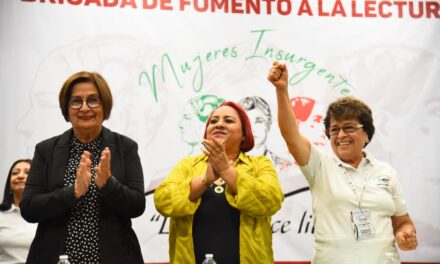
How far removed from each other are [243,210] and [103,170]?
55 centimetres

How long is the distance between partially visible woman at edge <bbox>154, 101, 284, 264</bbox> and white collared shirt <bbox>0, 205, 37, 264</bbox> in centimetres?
134

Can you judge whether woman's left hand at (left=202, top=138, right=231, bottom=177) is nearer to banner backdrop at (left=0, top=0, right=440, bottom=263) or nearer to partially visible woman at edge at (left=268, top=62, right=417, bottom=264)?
partially visible woman at edge at (left=268, top=62, right=417, bottom=264)

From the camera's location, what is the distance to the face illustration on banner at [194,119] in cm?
321

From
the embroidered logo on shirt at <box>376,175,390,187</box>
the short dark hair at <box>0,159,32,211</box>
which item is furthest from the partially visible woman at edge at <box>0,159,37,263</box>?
the embroidered logo on shirt at <box>376,175,390,187</box>

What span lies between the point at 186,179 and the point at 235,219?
0.28m

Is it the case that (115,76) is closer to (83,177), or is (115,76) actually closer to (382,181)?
(83,177)

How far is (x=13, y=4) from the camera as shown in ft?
10.3

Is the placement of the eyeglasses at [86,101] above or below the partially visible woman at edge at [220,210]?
above

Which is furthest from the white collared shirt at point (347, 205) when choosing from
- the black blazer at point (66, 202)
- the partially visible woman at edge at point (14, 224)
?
the partially visible woman at edge at point (14, 224)

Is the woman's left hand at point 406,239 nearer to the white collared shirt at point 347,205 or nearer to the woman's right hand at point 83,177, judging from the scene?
the white collared shirt at point 347,205

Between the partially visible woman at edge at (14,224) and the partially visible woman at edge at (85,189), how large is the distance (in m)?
1.09

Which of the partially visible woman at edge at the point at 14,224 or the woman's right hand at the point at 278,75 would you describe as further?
the partially visible woman at edge at the point at 14,224

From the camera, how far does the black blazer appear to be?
1.85m

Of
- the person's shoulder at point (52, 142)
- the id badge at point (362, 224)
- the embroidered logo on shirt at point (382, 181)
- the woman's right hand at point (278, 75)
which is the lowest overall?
the id badge at point (362, 224)
